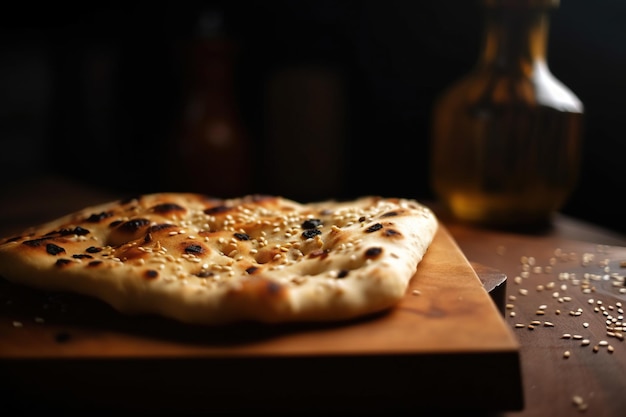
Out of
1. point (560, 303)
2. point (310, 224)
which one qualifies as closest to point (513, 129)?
point (560, 303)

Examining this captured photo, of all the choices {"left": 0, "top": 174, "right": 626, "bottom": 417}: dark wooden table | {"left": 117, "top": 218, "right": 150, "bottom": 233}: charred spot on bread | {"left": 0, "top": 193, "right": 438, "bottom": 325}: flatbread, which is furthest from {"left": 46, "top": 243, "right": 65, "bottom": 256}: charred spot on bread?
{"left": 0, "top": 174, "right": 626, "bottom": 417}: dark wooden table

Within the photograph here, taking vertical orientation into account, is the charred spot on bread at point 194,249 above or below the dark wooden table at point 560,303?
above

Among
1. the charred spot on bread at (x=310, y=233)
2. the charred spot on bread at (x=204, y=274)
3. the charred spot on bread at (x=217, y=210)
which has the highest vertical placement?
the charred spot on bread at (x=217, y=210)

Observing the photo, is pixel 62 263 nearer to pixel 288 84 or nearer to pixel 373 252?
pixel 373 252

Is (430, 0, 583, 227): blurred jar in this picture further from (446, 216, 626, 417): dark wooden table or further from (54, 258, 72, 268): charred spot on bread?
(54, 258, 72, 268): charred spot on bread

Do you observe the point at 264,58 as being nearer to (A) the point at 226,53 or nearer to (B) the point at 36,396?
(A) the point at 226,53

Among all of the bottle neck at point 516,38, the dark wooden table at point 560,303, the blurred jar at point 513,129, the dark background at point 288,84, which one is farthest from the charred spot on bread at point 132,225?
the dark background at point 288,84

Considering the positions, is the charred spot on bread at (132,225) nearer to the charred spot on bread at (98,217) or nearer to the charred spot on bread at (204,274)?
the charred spot on bread at (98,217)
